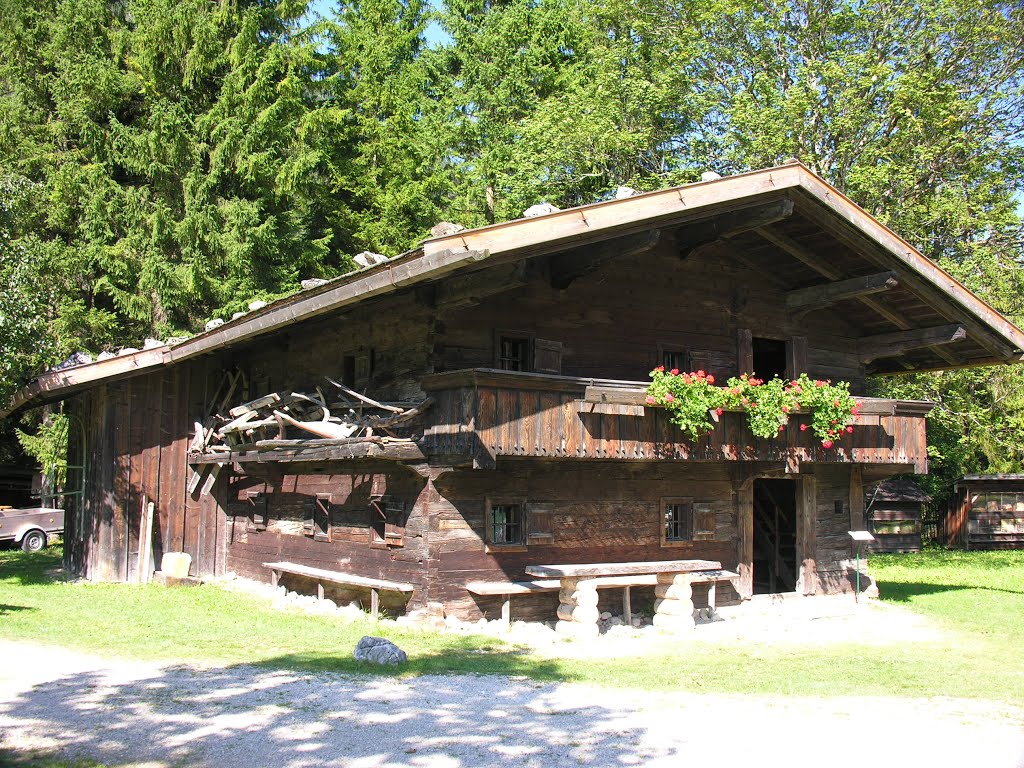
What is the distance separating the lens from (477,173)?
33562mm

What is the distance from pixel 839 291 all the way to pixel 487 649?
8693mm

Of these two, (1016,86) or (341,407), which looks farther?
(1016,86)

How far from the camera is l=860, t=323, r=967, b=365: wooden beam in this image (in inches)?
659

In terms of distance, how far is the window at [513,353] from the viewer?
46.2 feet

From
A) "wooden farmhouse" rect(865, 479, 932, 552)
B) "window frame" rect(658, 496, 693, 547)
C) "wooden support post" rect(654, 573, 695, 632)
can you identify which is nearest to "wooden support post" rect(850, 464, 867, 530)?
"window frame" rect(658, 496, 693, 547)

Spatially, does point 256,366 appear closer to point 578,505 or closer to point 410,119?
point 578,505

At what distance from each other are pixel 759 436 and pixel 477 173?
2151 cm

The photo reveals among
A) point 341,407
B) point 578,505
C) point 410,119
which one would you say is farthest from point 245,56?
point 578,505

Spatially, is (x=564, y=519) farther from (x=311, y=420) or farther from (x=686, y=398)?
(x=311, y=420)

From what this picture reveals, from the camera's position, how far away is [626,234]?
1333 centimetres

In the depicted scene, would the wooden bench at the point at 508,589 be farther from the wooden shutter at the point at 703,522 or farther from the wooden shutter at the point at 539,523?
the wooden shutter at the point at 703,522

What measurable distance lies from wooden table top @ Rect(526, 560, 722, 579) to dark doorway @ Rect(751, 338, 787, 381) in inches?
201

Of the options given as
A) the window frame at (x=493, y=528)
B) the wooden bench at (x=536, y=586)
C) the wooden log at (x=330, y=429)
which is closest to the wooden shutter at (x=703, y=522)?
the wooden bench at (x=536, y=586)

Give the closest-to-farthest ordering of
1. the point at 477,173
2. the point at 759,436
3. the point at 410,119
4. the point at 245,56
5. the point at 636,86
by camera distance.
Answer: the point at 759,436 < the point at 245,56 < the point at 636,86 < the point at 477,173 < the point at 410,119
